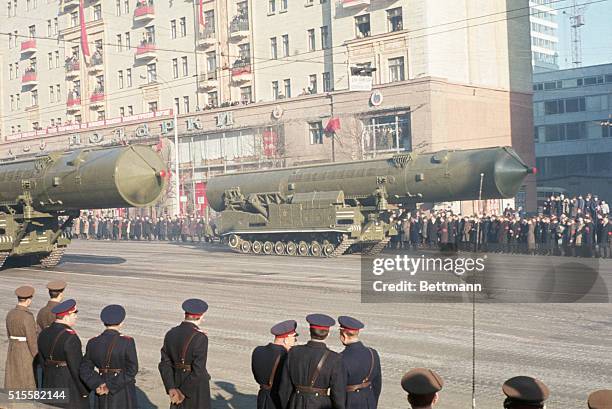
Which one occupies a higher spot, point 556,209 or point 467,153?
point 467,153

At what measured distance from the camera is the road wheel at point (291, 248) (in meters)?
31.7

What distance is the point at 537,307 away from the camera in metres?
16.1

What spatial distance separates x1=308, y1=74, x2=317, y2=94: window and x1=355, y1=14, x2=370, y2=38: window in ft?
14.9

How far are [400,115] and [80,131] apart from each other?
32.8 meters

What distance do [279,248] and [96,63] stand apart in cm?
4317

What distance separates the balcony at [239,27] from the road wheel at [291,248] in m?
28.3

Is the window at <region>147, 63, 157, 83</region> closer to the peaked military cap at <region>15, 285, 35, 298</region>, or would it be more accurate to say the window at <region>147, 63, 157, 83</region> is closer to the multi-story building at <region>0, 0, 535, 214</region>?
the multi-story building at <region>0, 0, 535, 214</region>

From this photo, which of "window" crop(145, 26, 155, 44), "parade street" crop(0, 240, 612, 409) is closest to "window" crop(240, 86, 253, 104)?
"window" crop(145, 26, 155, 44)

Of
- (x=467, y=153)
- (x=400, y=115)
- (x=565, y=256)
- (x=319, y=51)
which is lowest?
(x=565, y=256)

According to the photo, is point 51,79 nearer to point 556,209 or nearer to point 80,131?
point 80,131

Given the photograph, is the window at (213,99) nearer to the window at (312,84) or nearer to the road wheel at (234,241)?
the window at (312,84)

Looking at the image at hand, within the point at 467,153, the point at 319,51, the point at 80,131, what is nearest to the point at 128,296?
the point at 467,153

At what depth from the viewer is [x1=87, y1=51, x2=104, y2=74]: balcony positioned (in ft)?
226

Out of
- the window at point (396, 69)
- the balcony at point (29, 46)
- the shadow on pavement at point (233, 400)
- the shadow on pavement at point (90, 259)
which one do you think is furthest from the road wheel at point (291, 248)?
the balcony at point (29, 46)
